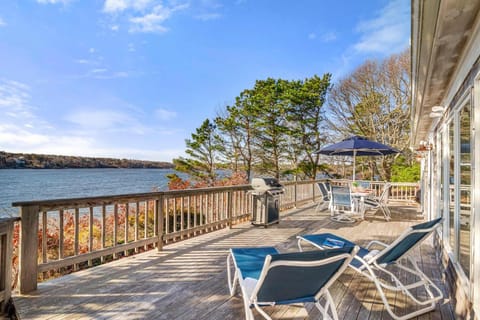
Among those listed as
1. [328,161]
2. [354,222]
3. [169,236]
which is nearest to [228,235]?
[169,236]

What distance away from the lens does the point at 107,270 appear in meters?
3.31

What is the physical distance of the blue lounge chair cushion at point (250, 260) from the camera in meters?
2.27

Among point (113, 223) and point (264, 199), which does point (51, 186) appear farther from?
point (264, 199)

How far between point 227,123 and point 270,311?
1665 centimetres

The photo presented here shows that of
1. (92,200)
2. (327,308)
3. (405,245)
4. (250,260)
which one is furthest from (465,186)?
(92,200)

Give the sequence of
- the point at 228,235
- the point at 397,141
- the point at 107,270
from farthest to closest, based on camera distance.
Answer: the point at 397,141 → the point at 228,235 → the point at 107,270

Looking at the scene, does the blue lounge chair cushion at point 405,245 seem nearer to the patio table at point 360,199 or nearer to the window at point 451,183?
the window at point 451,183

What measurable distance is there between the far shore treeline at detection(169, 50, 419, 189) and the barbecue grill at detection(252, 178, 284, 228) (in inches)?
315

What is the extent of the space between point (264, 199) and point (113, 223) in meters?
3.05

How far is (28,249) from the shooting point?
2648 millimetres

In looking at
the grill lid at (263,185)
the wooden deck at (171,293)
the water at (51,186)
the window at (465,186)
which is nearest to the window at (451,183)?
the window at (465,186)

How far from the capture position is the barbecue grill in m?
5.74

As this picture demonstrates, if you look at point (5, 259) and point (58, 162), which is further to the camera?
point (58, 162)

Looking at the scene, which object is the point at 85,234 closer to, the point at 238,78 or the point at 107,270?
the point at 107,270
